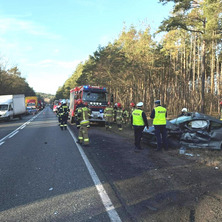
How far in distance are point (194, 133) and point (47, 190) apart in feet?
16.8

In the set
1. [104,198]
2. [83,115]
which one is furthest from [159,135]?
[104,198]

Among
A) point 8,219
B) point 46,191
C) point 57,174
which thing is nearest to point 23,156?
point 57,174

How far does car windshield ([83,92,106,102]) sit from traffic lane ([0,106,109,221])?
930cm

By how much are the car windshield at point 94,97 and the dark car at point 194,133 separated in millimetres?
8263

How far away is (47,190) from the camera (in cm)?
395

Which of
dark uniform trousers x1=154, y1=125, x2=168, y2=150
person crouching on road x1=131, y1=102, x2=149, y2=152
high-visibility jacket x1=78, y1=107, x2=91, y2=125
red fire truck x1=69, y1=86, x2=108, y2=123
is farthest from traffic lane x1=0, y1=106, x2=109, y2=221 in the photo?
red fire truck x1=69, y1=86, x2=108, y2=123

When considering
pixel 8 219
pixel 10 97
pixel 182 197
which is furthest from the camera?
pixel 10 97

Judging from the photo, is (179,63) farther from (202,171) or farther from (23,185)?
(23,185)

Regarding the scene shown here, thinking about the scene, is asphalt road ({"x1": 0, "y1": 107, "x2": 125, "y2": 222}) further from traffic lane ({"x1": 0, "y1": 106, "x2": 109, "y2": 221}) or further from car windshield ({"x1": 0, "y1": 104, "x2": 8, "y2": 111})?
car windshield ({"x1": 0, "y1": 104, "x2": 8, "y2": 111})

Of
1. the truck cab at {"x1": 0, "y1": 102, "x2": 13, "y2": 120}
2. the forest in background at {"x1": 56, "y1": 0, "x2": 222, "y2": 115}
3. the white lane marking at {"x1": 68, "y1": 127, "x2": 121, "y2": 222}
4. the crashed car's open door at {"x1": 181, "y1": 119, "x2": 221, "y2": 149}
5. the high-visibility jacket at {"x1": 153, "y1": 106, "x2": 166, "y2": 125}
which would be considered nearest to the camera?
the white lane marking at {"x1": 68, "y1": 127, "x2": 121, "y2": 222}

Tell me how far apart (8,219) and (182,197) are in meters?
2.74

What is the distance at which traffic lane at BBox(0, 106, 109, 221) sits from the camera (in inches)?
121

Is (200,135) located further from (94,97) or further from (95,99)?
(94,97)

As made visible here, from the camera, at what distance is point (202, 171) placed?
505cm
